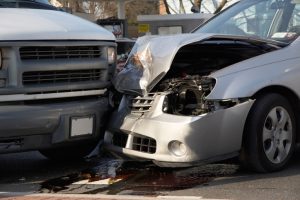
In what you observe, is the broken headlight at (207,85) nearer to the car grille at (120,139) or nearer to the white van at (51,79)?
the car grille at (120,139)

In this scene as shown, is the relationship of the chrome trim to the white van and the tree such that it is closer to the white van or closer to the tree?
the white van

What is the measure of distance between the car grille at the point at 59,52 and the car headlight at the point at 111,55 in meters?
0.13

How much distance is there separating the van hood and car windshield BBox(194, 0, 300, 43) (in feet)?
5.34

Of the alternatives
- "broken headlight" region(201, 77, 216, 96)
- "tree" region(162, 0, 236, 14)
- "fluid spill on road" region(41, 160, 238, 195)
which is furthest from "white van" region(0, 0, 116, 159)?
"tree" region(162, 0, 236, 14)

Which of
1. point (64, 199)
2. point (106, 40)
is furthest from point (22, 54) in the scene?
point (64, 199)

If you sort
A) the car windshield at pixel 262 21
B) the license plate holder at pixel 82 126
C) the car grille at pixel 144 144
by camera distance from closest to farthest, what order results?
1. the car grille at pixel 144 144
2. the license plate holder at pixel 82 126
3. the car windshield at pixel 262 21

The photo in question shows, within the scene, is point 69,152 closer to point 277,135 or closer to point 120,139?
point 120,139

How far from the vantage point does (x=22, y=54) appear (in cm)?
561

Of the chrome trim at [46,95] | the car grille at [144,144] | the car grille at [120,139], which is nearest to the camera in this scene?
the chrome trim at [46,95]

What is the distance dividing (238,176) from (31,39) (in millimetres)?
2429

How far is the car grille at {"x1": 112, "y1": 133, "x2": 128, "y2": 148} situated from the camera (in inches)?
240

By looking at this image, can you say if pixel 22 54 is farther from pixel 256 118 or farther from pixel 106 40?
pixel 256 118

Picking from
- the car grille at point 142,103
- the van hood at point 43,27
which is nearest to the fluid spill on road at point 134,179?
the car grille at point 142,103

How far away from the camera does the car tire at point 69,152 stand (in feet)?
22.8
